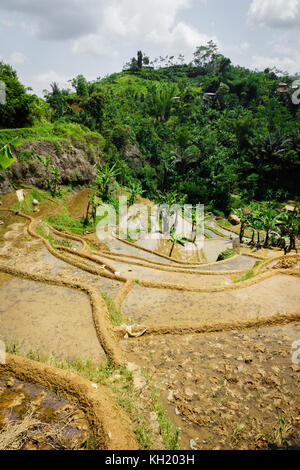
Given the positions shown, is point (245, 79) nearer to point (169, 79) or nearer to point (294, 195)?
point (169, 79)

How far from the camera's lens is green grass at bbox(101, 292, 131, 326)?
637 cm

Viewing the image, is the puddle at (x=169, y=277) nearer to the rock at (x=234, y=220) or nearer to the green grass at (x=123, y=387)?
the green grass at (x=123, y=387)

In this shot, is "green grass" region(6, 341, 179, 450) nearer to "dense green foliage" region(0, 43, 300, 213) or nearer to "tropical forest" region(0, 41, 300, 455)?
"tropical forest" region(0, 41, 300, 455)

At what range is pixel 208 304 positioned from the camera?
7387 millimetres

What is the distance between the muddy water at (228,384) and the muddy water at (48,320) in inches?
43.1

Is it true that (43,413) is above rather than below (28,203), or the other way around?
below

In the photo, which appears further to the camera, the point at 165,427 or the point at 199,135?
the point at 199,135

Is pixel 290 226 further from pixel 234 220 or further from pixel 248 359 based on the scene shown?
pixel 248 359

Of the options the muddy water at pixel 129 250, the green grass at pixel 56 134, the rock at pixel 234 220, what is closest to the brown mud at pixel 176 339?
the muddy water at pixel 129 250

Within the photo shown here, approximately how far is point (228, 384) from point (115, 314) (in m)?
3.27

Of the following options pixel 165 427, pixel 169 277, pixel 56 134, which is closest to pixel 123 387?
pixel 165 427

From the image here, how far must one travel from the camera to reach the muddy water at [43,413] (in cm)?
328

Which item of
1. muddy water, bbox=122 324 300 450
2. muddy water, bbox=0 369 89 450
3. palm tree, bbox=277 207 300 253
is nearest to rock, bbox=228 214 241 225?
palm tree, bbox=277 207 300 253
